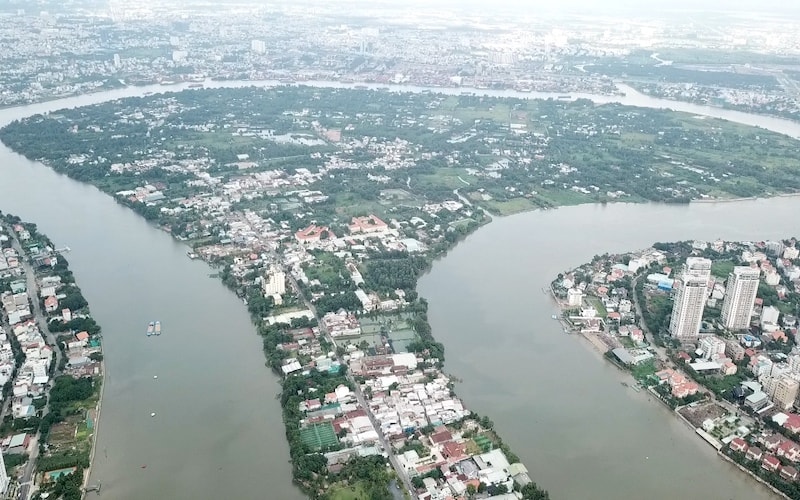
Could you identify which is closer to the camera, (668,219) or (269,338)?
(269,338)

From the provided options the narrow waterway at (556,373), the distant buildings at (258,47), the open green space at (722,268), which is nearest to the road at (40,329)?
the narrow waterway at (556,373)

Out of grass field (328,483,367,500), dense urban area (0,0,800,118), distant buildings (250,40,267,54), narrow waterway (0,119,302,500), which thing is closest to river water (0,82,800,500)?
narrow waterway (0,119,302,500)

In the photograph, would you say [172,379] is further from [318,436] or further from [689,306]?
[689,306]

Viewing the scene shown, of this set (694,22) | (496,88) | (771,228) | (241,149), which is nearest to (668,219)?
(771,228)

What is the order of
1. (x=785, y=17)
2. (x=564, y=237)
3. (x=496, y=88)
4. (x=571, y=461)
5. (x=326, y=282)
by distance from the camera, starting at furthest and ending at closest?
1. (x=785, y=17)
2. (x=496, y=88)
3. (x=564, y=237)
4. (x=326, y=282)
5. (x=571, y=461)

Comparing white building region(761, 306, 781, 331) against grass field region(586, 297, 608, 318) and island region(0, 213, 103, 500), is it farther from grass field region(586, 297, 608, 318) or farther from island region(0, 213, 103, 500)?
island region(0, 213, 103, 500)

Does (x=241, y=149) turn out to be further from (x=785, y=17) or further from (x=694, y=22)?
(x=785, y=17)
